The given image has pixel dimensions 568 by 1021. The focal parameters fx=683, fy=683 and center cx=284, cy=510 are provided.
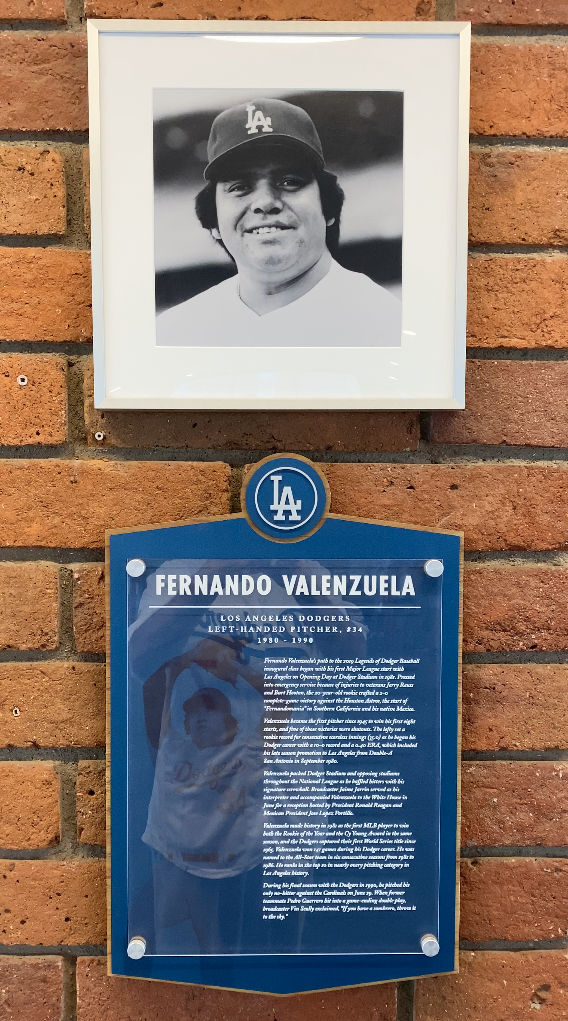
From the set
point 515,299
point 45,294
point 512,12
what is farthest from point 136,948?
point 512,12

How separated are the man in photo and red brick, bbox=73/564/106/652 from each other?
0.27 metres

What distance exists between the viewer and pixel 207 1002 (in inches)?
30.3

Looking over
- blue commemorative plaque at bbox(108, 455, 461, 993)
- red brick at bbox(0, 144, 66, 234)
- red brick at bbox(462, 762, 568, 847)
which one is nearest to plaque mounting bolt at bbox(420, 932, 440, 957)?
blue commemorative plaque at bbox(108, 455, 461, 993)

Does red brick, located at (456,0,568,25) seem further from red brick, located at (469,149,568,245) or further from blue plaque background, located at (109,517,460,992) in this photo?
blue plaque background, located at (109,517,460,992)

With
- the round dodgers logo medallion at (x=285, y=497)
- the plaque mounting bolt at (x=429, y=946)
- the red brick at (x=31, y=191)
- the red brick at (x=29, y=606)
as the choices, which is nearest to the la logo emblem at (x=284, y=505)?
the round dodgers logo medallion at (x=285, y=497)

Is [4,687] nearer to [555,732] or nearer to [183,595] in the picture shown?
[183,595]

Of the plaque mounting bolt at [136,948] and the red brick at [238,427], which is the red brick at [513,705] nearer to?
the red brick at [238,427]

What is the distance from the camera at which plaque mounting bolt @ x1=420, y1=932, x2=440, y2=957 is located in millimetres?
749

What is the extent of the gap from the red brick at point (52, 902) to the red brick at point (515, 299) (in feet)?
2.46

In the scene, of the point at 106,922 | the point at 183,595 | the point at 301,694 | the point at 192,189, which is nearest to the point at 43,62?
the point at 192,189

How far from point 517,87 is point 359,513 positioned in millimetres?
496

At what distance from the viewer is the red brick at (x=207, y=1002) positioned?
770 millimetres

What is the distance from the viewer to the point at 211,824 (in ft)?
2.47

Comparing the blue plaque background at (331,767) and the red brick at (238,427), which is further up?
the red brick at (238,427)
